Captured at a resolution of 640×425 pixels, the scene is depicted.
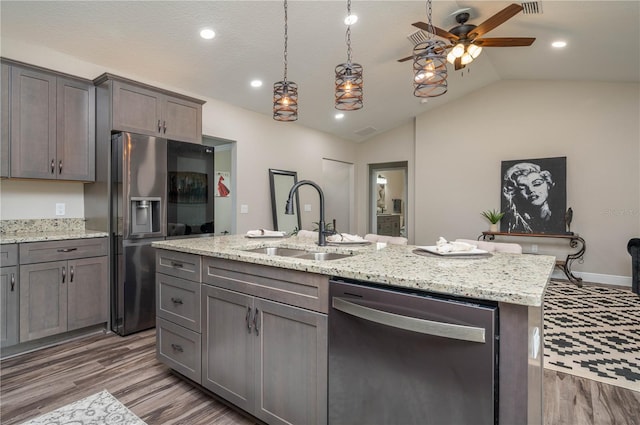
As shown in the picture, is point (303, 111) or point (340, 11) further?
point (303, 111)

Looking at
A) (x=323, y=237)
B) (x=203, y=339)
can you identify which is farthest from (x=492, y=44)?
(x=203, y=339)

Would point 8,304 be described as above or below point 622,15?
below

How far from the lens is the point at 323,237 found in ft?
6.96

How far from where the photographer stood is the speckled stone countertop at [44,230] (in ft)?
8.75

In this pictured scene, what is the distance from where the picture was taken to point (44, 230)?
121 inches

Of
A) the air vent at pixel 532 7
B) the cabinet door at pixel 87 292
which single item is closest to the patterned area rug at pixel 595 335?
the air vent at pixel 532 7

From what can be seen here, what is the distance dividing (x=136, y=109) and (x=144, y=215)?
1012 mm

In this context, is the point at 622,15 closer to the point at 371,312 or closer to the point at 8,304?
the point at 371,312

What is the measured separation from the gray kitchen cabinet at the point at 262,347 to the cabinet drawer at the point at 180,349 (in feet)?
0.25

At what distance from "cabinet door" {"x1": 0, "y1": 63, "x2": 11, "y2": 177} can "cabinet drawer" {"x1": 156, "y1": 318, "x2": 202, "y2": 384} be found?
181 centimetres

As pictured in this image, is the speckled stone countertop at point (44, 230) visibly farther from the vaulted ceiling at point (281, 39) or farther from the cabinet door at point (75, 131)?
the vaulted ceiling at point (281, 39)

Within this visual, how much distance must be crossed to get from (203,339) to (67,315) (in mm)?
1688

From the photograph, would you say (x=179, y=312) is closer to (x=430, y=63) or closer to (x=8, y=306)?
(x=8, y=306)

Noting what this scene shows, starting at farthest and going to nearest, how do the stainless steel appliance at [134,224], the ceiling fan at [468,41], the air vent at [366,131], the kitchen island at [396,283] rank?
the air vent at [366,131] < the ceiling fan at [468,41] < the stainless steel appliance at [134,224] < the kitchen island at [396,283]
